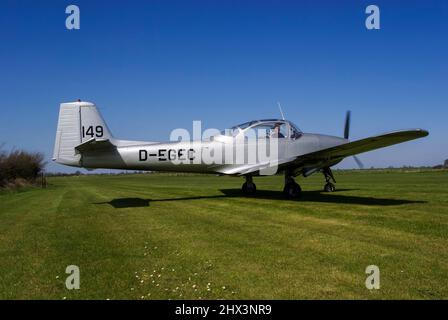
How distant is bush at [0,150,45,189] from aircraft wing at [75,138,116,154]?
2419 centimetres

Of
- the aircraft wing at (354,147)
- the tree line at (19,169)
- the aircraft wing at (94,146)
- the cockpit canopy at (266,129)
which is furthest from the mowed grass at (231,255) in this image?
the tree line at (19,169)

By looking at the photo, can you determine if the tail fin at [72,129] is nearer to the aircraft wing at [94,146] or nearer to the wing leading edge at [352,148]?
the aircraft wing at [94,146]

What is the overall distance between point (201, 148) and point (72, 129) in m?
4.73

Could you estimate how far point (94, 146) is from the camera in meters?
13.4

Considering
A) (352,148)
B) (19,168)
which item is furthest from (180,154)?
(19,168)

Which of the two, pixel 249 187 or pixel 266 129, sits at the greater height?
pixel 266 129

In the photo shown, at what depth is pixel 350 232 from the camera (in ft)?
25.5

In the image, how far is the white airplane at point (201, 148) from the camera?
1355cm

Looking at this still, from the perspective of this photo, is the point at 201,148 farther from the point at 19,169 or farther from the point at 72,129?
the point at 19,169

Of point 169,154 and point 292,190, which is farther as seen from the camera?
point 292,190

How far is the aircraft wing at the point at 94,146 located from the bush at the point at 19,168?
24.2 m

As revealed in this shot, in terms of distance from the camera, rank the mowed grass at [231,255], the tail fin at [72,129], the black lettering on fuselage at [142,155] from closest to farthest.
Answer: the mowed grass at [231,255]
the tail fin at [72,129]
the black lettering on fuselage at [142,155]

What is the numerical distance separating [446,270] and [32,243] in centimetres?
700
